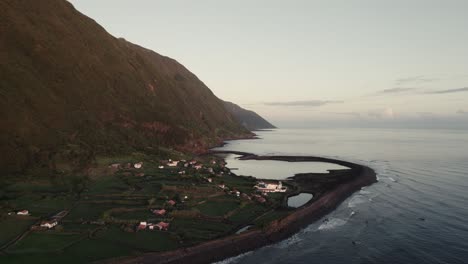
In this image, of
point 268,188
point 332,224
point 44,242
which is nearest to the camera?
point 44,242

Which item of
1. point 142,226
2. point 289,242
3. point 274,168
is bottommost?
point 289,242

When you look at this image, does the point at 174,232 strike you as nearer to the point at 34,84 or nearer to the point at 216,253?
the point at 216,253

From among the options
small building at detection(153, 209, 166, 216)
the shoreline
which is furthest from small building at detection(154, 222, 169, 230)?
the shoreline

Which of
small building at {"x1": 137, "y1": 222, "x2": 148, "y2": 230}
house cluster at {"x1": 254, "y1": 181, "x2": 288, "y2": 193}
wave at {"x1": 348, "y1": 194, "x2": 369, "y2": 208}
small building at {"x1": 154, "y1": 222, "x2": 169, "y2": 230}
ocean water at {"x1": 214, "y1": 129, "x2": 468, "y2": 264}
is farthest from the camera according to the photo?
house cluster at {"x1": 254, "y1": 181, "x2": 288, "y2": 193}

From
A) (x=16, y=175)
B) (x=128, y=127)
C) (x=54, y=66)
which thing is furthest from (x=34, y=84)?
(x=16, y=175)

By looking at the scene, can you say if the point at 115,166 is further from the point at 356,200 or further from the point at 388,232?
the point at 388,232

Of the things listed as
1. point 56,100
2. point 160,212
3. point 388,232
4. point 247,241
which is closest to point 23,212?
point 160,212

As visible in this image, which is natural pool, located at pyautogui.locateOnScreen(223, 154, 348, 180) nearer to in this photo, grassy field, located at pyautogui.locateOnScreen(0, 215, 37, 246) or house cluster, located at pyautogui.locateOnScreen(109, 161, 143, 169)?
house cluster, located at pyautogui.locateOnScreen(109, 161, 143, 169)

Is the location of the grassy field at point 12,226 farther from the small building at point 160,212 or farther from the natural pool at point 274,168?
the natural pool at point 274,168
